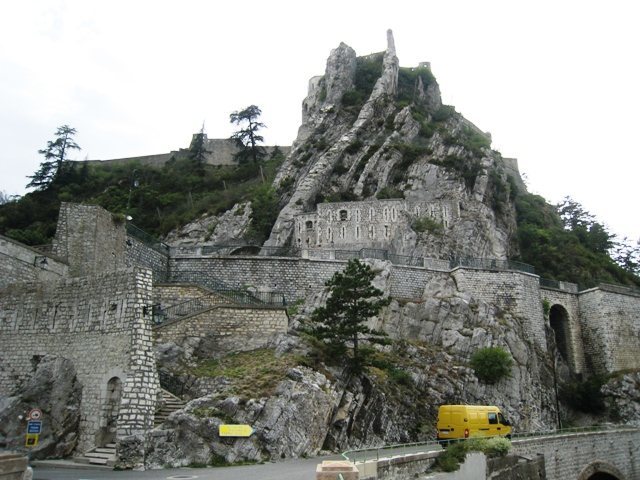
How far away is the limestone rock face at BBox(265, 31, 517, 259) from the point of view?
4181 centimetres

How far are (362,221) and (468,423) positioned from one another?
23.6 m

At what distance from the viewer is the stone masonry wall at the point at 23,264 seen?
19359 millimetres

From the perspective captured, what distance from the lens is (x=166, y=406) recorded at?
1638 cm

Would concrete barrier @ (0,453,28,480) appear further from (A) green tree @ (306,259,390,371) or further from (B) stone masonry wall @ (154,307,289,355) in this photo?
(A) green tree @ (306,259,390,371)

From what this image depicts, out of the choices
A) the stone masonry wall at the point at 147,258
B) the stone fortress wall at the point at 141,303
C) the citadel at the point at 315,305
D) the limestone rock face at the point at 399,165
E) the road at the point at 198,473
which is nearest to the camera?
the road at the point at 198,473

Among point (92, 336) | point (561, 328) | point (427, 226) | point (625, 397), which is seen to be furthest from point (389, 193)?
point (92, 336)

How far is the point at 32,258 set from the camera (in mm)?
20406

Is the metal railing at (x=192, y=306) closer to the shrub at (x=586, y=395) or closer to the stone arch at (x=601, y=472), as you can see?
the stone arch at (x=601, y=472)

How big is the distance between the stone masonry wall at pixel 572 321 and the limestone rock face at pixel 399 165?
17.9ft

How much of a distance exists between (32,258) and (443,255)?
2735cm

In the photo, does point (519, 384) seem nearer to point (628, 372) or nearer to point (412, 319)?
point (412, 319)

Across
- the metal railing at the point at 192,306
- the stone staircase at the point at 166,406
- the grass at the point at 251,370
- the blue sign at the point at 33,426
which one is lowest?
the blue sign at the point at 33,426

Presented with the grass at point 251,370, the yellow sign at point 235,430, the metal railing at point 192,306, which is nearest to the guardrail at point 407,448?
the yellow sign at point 235,430

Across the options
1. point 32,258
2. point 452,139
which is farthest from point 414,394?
point 452,139
